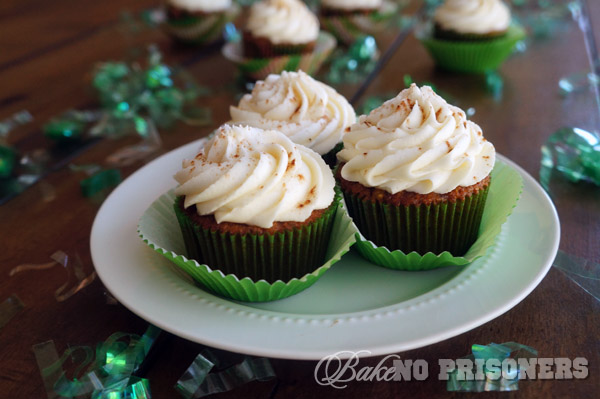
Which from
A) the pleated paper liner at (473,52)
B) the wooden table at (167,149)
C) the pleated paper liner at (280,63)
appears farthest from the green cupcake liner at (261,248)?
the pleated paper liner at (473,52)

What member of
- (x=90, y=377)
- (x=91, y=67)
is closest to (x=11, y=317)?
(x=90, y=377)

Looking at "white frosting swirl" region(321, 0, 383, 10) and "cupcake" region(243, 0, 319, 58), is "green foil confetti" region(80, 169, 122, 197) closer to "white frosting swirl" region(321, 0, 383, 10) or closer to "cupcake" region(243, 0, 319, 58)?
"cupcake" region(243, 0, 319, 58)

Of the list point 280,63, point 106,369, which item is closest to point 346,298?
point 106,369

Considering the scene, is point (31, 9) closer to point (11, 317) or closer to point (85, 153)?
point (85, 153)

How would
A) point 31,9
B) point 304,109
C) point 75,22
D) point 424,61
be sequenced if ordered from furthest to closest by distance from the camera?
1. point 31,9
2. point 75,22
3. point 424,61
4. point 304,109

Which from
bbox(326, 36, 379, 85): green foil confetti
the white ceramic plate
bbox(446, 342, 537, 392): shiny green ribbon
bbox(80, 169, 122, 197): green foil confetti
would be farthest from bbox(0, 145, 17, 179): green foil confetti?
bbox(446, 342, 537, 392): shiny green ribbon

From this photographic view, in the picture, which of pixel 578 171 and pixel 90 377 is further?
pixel 578 171
